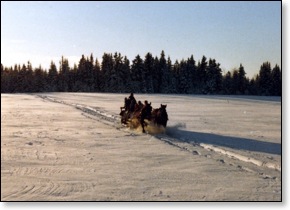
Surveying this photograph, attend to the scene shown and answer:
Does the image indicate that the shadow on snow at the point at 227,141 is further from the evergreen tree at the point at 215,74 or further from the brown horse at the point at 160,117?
the evergreen tree at the point at 215,74

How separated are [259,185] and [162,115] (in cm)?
636

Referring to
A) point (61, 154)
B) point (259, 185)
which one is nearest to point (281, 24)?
point (259, 185)

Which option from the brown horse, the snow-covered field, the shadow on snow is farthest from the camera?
the brown horse

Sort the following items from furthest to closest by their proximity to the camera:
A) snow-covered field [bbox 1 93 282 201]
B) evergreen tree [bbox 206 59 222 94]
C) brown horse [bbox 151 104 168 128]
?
1. brown horse [bbox 151 104 168 128]
2. evergreen tree [bbox 206 59 222 94]
3. snow-covered field [bbox 1 93 282 201]

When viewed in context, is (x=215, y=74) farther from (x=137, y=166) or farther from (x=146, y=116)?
(x=137, y=166)

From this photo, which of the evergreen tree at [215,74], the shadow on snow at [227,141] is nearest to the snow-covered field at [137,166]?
the shadow on snow at [227,141]

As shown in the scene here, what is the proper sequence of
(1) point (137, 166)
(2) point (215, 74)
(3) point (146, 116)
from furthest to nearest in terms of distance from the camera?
(3) point (146, 116) < (2) point (215, 74) < (1) point (137, 166)

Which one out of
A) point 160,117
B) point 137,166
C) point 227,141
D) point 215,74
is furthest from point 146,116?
point 137,166

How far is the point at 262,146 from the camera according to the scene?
10188 mm

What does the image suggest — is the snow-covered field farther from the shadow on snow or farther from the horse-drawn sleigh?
the horse-drawn sleigh

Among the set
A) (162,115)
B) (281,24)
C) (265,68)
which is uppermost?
(281,24)

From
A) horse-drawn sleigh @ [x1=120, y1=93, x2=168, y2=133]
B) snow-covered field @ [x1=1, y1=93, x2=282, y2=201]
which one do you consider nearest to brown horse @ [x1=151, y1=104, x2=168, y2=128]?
horse-drawn sleigh @ [x1=120, y1=93, x2=168, y2=133]

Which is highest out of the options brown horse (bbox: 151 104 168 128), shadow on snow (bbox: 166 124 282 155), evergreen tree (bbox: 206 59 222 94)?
evergreen tree (bbox: 206 59 222 94)

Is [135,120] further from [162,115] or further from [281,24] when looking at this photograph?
[281,24]
